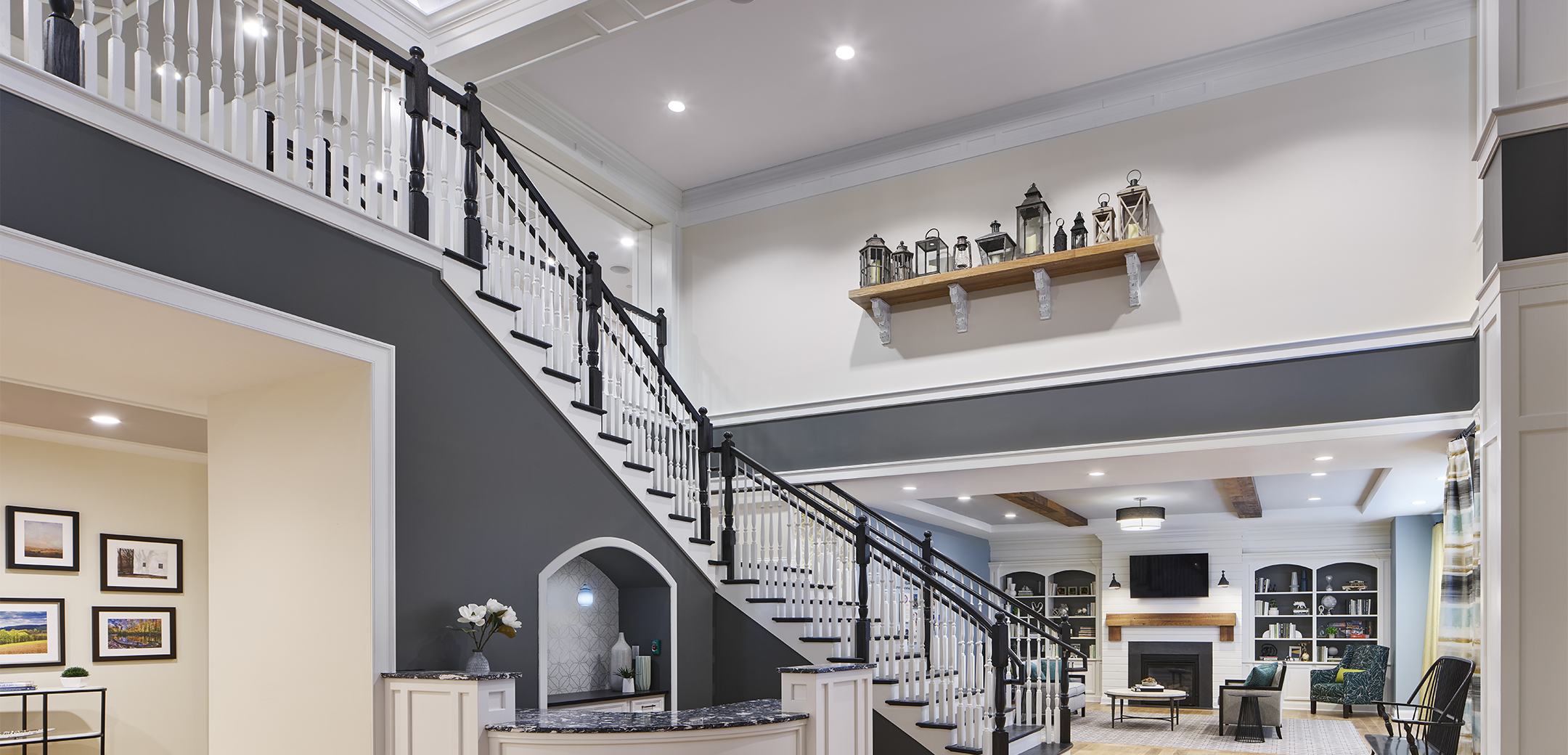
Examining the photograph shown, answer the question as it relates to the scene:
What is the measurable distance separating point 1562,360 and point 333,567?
16.1 feet

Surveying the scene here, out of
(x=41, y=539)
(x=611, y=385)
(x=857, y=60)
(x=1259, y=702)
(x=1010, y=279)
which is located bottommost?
(x=1259, y=702)

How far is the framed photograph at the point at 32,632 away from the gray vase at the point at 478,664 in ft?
11.2

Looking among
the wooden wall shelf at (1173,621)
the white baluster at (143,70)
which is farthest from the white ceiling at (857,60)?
the wooden wall shelf at (1173,621)

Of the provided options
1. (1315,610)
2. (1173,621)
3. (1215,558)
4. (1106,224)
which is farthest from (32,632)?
(1315,610)

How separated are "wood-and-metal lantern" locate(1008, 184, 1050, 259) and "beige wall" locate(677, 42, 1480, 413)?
21 centimetres

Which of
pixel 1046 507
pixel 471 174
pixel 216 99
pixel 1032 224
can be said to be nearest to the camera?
pixel 216 99

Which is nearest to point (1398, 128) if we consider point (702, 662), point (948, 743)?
point (948, 743)

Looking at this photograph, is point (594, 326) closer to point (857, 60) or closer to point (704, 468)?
point (704, 468)

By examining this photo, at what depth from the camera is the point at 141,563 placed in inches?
265

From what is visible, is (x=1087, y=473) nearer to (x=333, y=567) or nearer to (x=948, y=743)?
(x=948, y=743)

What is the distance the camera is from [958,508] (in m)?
13.3

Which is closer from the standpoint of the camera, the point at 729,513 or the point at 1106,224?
the point at 729,513

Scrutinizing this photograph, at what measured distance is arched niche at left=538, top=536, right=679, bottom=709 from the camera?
6.20 metres

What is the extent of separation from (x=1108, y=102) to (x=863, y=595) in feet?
13.5
